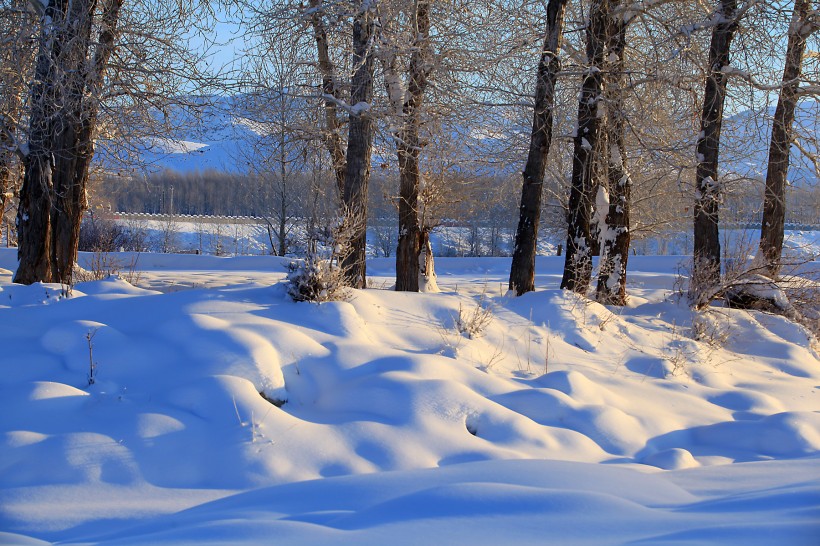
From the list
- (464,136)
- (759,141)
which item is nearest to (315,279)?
(464,136)

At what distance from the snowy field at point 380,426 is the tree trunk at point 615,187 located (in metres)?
2.47

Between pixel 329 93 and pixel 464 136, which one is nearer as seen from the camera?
pixel 329 93

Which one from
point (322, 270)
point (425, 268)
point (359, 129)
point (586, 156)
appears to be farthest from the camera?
point (425, 268)

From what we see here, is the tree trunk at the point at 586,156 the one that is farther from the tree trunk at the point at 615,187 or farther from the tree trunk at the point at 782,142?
the tree trunk at the point at 782,142

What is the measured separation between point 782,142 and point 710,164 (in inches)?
96.1

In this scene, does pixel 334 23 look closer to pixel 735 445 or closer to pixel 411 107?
pixel 411 107

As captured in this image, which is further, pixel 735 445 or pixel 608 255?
pixel 608 255

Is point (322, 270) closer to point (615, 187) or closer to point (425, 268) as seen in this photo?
point (615, 187)

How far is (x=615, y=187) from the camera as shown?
10.8m

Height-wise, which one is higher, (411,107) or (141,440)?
(411,107)

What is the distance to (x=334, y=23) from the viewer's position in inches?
376

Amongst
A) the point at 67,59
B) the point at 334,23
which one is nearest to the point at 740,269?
the point at 334,23

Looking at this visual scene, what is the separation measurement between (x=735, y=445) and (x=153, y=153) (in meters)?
8.90

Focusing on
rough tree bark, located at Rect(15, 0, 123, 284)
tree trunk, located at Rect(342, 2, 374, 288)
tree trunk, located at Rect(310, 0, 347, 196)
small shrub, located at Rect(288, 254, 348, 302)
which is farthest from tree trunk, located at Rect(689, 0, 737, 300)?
rough tree bark, located at Rect(15, 0, 123, 284)
